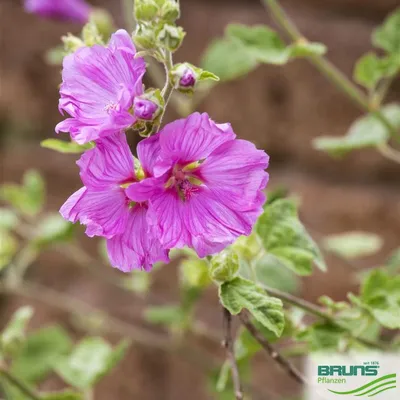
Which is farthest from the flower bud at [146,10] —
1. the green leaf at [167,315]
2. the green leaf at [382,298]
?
the green leaf at [167,315]

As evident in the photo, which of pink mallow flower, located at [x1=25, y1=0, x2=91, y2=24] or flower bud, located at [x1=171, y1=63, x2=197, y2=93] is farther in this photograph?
pink mallow flower, located at [x1=25, y1=0, x2=91, y2=24]

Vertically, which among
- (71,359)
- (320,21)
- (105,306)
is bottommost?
(71,359)

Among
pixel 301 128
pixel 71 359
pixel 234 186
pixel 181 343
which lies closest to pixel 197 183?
pixel 234 186

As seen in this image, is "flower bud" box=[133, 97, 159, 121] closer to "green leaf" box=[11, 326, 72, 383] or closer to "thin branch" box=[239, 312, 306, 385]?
"thin branch" box=[239, 312, 306, 385]

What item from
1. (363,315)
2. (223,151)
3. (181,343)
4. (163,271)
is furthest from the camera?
(163,271)

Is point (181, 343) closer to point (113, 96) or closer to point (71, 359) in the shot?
point (71, 359)

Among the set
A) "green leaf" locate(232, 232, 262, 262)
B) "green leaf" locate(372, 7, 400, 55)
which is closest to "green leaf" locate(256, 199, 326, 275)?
"green leaf" locate(232, 232, 262, 262)

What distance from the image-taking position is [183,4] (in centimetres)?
95

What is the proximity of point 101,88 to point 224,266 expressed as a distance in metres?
0.13

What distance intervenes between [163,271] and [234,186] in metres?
0.67

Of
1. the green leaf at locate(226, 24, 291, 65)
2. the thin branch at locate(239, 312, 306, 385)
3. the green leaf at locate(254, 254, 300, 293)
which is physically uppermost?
the green leaf at locate(226, 24, 291, 65)

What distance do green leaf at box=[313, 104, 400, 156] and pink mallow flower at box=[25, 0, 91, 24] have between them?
31cm

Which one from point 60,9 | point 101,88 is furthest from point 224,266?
point 60,9

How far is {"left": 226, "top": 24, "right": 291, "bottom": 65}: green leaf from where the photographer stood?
22.6 inches
